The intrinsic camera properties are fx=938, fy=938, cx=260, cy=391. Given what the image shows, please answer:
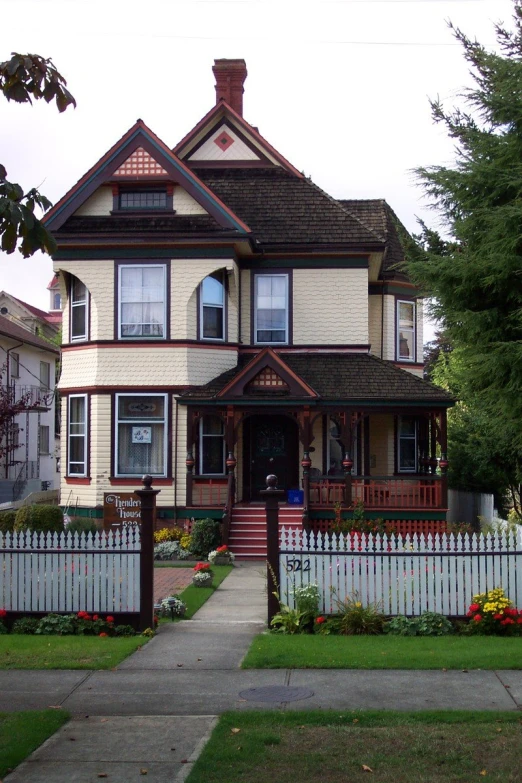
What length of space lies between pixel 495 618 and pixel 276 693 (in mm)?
4096

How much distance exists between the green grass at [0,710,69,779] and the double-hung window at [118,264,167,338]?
15.3 metres

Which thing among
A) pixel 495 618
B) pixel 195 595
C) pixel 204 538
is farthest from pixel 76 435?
pixel 495 618

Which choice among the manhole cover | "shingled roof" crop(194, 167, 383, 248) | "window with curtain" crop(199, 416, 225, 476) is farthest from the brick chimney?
the manhole cover

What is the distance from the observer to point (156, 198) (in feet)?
77.8

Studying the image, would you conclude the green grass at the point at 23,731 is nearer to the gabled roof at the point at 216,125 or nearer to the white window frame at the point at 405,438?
the white window frame at the point at 405,438

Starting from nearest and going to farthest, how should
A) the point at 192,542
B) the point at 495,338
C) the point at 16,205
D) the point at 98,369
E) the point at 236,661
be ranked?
the point at 16,205 < the point at 236,661 < the point at 495,338 < the point at 192,542 < the point at 98,369

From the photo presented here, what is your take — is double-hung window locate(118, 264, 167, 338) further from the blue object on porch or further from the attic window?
the blue object on porch

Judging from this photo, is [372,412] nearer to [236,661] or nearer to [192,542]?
[192,542]

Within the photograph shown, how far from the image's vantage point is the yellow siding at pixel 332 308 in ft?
80.8

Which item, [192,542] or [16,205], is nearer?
[16,205]

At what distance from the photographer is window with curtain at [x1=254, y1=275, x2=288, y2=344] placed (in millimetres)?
24891

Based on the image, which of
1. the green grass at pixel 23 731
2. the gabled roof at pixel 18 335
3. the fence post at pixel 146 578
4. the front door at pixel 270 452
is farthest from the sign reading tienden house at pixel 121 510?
the gabled roof at pixel 18 335

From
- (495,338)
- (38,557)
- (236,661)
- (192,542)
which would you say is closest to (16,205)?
(236,661)

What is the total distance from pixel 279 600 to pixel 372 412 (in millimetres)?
10610
